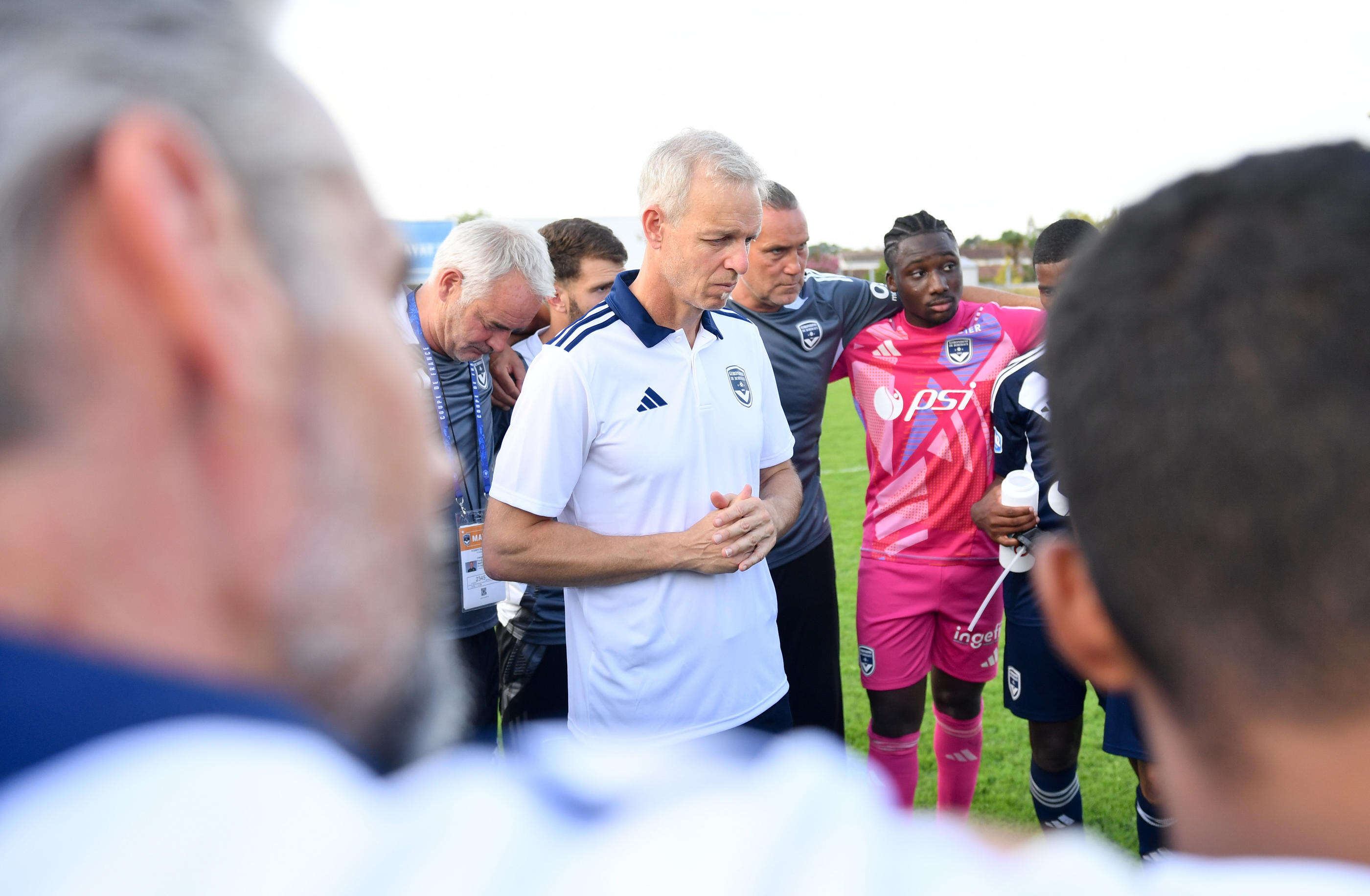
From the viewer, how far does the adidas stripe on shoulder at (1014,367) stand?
3914 mm

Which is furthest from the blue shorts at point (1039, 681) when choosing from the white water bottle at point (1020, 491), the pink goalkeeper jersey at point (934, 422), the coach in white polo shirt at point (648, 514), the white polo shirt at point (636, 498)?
the white polo shirt at point (636, 498)

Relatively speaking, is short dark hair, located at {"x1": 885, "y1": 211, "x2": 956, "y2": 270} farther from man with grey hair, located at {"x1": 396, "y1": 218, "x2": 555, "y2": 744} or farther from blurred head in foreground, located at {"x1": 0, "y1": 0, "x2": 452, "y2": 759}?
blurred head in foreground, located at {"x1": 0, "y1": 0, "x2": 452, "y2": 759}

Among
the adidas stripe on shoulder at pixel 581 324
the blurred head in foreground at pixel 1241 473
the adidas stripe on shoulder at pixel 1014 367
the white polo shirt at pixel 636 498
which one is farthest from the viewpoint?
the adidas stripe on shoulder at pixel 1014 367

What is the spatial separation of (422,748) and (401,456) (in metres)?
0.24

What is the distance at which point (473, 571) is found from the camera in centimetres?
332

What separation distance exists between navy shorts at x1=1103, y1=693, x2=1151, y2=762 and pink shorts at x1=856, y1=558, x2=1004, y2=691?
89cm

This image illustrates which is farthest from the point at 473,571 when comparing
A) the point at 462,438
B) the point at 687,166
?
the point at 687,166

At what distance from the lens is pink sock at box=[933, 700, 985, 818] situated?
4.23 meters

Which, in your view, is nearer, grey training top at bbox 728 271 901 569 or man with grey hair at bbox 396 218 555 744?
man with grey hair at bbox 396 218 555 744

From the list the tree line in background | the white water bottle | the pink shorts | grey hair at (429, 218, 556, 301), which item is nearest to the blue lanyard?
grey hair at (429, 218, 556, 301)

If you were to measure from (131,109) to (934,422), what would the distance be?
402 centimetres

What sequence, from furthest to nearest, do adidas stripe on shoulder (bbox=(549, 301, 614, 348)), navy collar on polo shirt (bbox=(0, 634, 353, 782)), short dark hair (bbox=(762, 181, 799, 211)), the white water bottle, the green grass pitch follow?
short dark hair (bbox=(762, 181, 799, 211)) < the green grass pitch < the white water bottle < adidas stripe on shoulder (bbox=(549, 301, 614, 348)) < navy collar on polo shirt (bbox=(0, 634, 353, 782))

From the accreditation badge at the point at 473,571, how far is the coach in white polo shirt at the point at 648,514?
568mm

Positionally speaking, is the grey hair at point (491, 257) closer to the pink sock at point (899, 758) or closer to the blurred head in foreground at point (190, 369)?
the pink sock at point (899, 758)
